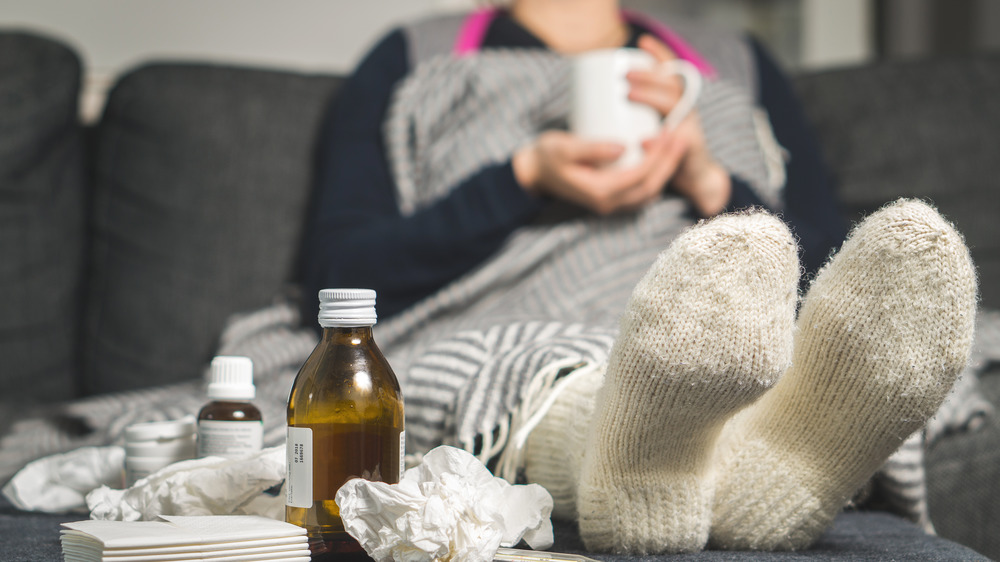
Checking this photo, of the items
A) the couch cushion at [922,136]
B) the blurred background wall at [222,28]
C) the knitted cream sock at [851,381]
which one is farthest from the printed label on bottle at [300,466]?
the blurred background wall at [222,28]

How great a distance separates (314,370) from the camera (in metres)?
0.42

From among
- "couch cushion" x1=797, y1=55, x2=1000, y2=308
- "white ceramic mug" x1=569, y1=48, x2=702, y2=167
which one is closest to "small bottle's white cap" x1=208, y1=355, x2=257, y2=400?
"white ceramic mug" x1=569, y1=48, x2=702, y2=167

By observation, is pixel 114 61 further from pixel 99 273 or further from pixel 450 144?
pixel 450 144

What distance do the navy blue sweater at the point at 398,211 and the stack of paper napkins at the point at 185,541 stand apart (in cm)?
50

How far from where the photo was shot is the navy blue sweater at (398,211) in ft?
2.86

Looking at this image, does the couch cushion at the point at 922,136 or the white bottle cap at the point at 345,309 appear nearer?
the white bottle cap at the point at 345,309

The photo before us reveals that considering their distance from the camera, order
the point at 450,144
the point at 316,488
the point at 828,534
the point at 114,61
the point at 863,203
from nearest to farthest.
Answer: the point at 316,488 → the point at 828,534 → the point at 450,144 → the point at 863,203 → the point at 114,61

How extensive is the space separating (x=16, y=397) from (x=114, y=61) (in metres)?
0.73

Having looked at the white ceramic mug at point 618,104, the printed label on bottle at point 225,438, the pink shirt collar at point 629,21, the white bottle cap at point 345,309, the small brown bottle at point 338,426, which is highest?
the pink shirt collar at point 629,21

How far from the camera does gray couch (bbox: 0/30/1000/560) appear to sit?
103 cm

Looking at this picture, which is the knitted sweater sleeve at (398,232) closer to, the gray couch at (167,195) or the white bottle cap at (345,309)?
the gray couch at (167,195)

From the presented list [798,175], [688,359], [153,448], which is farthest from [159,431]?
[798,175]

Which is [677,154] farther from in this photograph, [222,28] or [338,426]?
[222,28]

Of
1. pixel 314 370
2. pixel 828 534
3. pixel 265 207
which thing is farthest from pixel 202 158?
pixel 828 534
